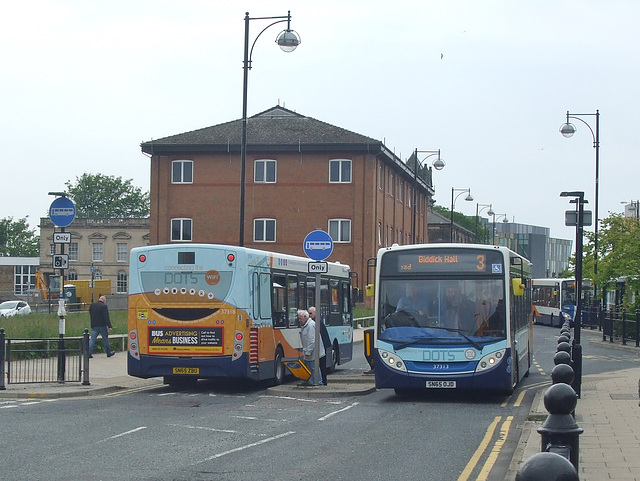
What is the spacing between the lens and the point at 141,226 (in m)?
93.7

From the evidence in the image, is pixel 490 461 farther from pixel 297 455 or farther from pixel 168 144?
pixel 168 144

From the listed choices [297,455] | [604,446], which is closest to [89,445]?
[297,455]

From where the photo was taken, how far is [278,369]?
64.7 ft

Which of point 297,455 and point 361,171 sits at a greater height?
point 361,171

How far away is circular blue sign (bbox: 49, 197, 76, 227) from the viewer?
19.4 meters

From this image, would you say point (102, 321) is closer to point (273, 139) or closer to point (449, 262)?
point (449, 262)

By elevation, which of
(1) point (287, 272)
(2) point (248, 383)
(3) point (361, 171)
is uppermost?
(3) point (361, 171)

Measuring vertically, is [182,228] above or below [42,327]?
above

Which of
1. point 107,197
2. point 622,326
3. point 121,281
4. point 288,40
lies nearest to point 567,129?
point 622,326

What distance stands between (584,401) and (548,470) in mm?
13407

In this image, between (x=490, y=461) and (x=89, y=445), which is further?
(x=89, y=445)

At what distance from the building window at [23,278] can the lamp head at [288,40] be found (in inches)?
3278

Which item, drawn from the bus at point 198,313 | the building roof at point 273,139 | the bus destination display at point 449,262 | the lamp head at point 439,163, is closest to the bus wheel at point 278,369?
the bus at point 198,313

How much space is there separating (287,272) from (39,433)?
9.24m
